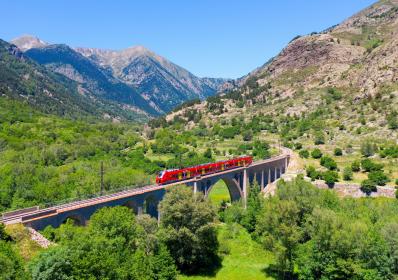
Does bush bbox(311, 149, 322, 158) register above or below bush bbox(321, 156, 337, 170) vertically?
above

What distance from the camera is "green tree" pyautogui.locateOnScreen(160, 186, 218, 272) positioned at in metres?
41.2

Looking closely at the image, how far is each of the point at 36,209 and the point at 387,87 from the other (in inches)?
4703

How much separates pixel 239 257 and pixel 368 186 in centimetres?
3843

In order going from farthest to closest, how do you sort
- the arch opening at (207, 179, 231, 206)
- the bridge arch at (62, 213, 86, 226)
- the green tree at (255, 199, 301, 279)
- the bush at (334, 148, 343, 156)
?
the bush at (334, 148, 343, 156), the arch opening at (207, 179, 231, 206), the bridge arch at (62, 213, 86, 226), the green tree at (255, 199, 301, 279)

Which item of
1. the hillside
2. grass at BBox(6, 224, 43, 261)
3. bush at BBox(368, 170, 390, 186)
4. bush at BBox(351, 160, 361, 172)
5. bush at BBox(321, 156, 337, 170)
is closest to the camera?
grass at BBox(6, 224, 43, 261)

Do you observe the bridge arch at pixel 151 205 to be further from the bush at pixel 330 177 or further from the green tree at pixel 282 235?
the bush at pixel 330 177

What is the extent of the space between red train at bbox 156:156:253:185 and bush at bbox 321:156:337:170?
63.7 ft

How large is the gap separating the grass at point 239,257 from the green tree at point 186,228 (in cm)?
213

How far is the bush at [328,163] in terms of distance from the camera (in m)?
86.4

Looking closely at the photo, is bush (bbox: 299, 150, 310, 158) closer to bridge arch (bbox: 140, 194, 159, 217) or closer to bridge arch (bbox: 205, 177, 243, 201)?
bridge arch (bbox: 205, 177, 243, 201)

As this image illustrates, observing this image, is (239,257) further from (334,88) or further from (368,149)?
(334,88)

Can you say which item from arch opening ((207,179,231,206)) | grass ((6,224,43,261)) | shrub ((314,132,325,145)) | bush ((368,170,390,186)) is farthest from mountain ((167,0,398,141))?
grass ((6,224,43,261))

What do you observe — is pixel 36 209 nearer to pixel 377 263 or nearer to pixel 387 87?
pixel 377 263

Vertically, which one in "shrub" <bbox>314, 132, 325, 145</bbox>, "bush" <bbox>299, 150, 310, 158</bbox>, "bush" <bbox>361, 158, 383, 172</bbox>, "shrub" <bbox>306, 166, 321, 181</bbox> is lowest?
"shrub" <bbox>306, 166, 321, 181</bbox>
